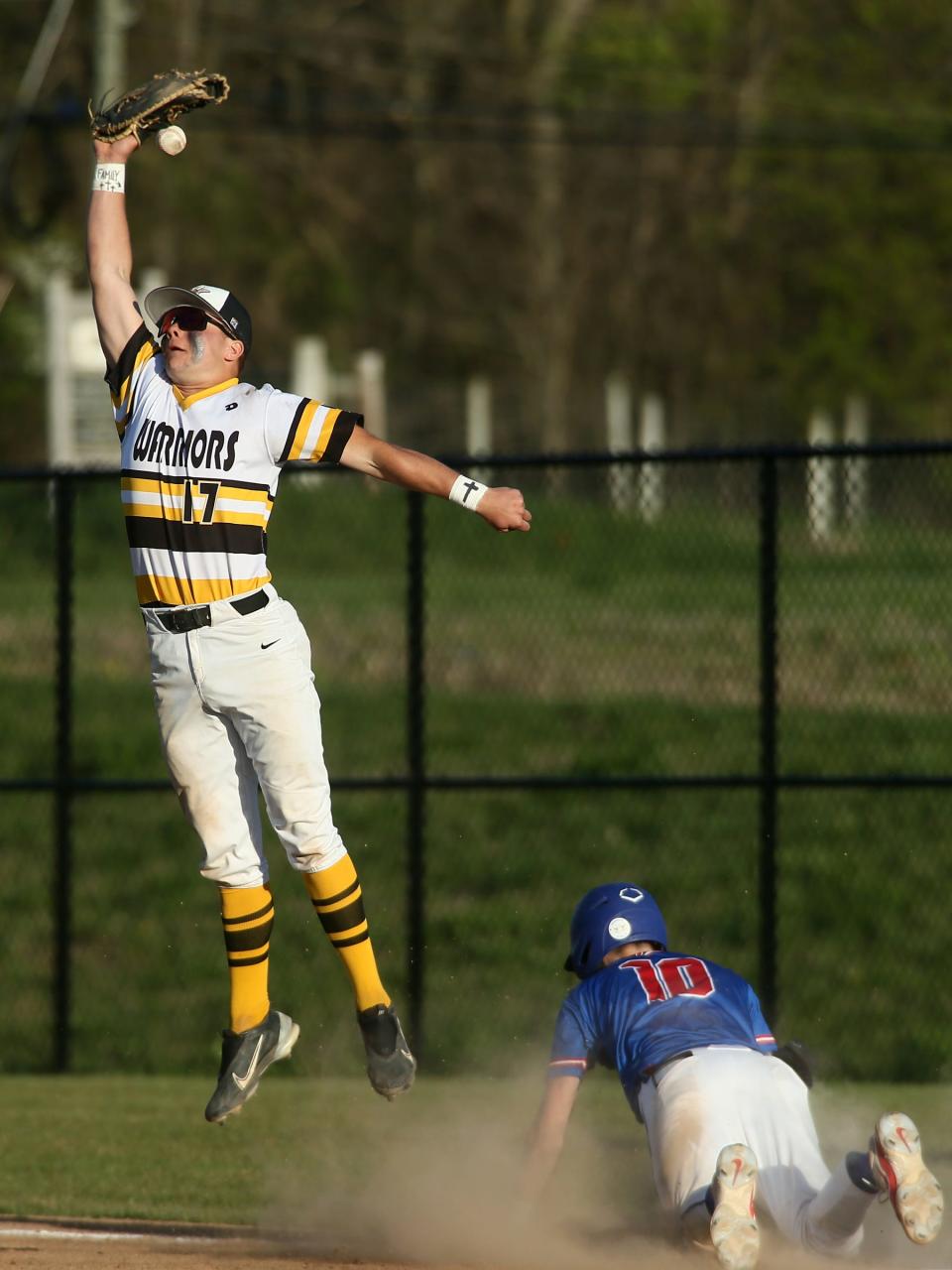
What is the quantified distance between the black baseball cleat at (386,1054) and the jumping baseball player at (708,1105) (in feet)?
2.06

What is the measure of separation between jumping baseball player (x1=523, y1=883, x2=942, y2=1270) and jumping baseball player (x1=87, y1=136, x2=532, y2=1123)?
2.40 ft

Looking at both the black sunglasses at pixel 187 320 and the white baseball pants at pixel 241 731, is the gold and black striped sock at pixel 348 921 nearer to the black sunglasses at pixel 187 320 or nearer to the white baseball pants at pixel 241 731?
the white baseball pants at pixel 241 731

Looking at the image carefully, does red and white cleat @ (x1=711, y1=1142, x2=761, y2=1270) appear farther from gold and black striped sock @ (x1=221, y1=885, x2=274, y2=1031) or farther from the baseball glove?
the baseball glove

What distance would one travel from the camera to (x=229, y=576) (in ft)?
21.6

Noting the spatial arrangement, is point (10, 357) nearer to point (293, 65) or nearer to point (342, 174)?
point (293, 65)

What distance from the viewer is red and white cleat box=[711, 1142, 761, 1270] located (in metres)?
5.48

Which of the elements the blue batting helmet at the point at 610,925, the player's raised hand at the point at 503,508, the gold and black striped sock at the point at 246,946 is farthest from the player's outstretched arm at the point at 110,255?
the blue batting helmet at the point at 610,925

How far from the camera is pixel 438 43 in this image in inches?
1405

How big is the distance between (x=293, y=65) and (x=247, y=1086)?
3020cm

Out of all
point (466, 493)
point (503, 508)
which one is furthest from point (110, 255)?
point (503, 508)

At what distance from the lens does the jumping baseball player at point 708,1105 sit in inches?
217

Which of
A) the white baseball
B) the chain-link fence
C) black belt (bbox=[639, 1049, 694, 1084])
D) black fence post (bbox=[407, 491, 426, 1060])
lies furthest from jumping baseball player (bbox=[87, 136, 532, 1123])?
black fence post (bbox=[407, 491, 426, 1060])

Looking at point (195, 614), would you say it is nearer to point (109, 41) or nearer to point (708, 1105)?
point (708, 1105)

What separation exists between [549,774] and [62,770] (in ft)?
18.6
